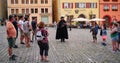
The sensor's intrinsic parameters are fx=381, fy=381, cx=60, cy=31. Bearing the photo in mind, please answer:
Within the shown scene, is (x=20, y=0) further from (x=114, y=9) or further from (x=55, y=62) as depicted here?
(x=55, y=62)

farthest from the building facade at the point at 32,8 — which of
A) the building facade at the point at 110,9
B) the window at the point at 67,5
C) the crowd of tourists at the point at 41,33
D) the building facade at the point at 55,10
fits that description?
the crowd of tourists at the point at 41,33

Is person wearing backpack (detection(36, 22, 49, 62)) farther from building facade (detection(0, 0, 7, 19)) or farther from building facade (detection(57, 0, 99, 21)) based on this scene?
building facade (detection(0, 0, 7, 19))

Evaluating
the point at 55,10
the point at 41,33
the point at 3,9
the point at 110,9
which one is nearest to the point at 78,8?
the point at 110,9

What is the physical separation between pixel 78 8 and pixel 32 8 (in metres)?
11.4

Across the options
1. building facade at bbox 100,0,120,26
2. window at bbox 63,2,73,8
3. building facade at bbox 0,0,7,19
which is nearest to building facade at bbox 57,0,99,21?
→ window at bbox 63,2,73,8

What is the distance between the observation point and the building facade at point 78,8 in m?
93.7

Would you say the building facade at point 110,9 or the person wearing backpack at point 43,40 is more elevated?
the person wearing backpack at point 43,40

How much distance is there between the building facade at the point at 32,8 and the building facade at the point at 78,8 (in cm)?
299

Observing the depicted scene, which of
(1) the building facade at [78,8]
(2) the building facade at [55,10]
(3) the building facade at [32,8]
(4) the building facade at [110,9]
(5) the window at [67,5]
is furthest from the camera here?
(2) the building facade at [55,10]

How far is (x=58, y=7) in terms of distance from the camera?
308ft

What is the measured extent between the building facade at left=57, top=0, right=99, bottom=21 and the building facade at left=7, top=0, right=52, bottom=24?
118 inches

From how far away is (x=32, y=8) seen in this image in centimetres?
9475

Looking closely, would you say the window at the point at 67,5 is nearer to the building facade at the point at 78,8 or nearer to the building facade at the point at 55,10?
the building facade at the point at 78,8

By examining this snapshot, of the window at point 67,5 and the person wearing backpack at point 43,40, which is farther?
the window at point 67,5
